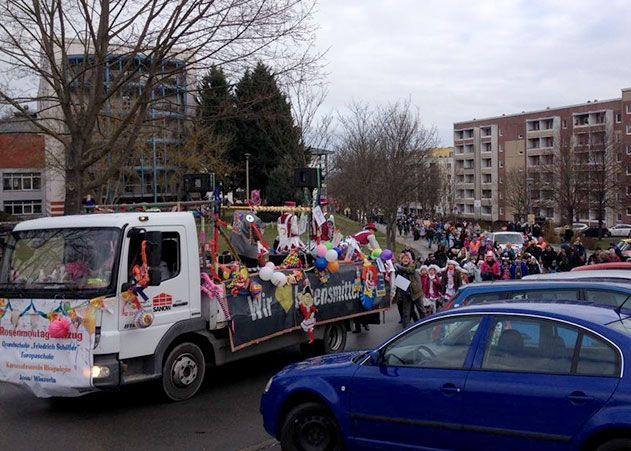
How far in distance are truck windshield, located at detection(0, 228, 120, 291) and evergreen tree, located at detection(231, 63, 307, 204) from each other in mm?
6647

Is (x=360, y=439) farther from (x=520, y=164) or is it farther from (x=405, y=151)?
(x=520, y=164)

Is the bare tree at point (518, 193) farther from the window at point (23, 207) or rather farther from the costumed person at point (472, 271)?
the costumed person at point (472, 271)

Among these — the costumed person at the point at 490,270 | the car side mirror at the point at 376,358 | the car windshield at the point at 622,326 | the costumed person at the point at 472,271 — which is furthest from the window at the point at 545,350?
the costumed person at the point at 490,270

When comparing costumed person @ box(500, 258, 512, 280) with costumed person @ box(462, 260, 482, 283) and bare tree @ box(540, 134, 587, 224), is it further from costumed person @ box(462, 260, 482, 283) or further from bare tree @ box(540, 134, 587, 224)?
bare tree @ box(540, 134, 587, 224)

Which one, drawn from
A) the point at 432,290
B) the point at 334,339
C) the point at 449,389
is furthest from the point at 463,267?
the point at 449,389

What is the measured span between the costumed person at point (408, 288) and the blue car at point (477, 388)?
834cm

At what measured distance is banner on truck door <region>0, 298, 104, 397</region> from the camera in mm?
8156

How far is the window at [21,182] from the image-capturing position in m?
76.9

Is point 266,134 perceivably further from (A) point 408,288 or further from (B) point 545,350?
(B) point 545,350

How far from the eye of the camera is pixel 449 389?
17.8 feet

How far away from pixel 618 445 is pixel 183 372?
592 cm

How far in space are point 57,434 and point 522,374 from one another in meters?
5.23

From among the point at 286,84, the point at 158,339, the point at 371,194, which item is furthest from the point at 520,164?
the point at 158,339

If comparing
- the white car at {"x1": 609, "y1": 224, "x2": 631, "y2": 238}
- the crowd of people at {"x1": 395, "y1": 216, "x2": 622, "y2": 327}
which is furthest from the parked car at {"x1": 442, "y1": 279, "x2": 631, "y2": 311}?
the white car at {"x1": 609, "y1": 224, "x2": 631, "y2": 238}
